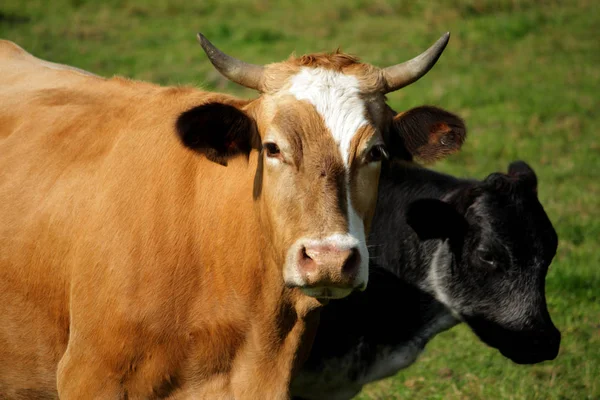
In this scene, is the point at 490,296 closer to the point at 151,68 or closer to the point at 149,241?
the point at 149,241

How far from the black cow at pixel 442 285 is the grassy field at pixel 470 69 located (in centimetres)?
70

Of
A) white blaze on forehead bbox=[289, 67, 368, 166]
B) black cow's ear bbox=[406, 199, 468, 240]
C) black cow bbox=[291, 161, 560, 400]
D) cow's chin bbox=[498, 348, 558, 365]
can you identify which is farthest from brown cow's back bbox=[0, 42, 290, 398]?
cow's chin bbox=[498, 348, 558, 365]

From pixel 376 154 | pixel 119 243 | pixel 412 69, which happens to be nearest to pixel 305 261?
pixel 376 154

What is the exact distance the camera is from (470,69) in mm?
12750

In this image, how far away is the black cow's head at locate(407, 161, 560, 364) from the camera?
5.23 metres

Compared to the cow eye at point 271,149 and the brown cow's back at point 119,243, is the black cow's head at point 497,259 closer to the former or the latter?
the brown cow's back at point 119,243

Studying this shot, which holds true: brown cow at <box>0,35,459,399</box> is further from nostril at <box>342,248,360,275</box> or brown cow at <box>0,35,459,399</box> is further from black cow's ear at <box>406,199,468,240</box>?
black cow's ear at <box>406,199,468,240</box>

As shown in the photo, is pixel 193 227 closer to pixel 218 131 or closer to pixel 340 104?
pixel 218 131

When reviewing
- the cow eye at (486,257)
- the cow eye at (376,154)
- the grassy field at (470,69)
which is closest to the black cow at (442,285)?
the cow eye at (486,257)

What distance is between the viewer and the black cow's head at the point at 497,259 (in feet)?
17.2

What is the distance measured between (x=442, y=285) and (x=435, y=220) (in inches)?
16.1

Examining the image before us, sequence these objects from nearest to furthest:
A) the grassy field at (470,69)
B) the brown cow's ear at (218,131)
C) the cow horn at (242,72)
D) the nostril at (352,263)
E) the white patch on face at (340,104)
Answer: the nostril at (352,263)
the white patch on face at (340,104)
the brown cow's ear at (218,131)
the cow horn at (242,72)
the grassy field at (470,69)

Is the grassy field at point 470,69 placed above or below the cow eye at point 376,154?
below

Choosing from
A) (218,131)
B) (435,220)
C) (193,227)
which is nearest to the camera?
(218,131)
